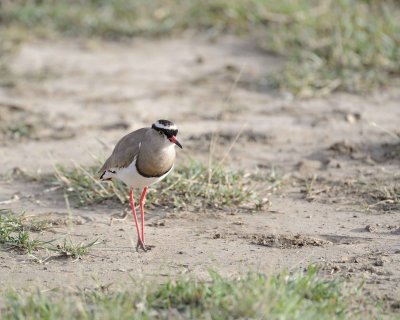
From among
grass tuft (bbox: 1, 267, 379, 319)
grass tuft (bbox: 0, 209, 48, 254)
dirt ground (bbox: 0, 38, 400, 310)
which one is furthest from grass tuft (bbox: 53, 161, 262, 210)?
grass tuft (bbox: 1, 267, 379, 319)

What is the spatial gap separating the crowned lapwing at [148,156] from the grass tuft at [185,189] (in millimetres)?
664

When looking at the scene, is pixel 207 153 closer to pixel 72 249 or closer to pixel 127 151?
pixel 127 151

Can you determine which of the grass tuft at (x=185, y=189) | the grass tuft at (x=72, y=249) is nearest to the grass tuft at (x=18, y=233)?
the grass tuft at (x=72, y=249)

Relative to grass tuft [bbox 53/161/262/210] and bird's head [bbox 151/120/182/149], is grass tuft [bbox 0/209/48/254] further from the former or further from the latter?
bird's head [bbox 151/120/182/149]

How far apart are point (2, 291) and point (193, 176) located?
1.93 m

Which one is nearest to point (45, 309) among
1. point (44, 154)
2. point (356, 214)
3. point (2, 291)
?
point (2, 291)

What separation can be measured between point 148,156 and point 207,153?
6.11 feet

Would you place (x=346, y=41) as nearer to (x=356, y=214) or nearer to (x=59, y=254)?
(x=356, y=214)

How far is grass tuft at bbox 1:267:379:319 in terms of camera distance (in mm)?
3830

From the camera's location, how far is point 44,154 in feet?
22.8

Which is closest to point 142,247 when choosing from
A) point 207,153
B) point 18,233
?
point 18,233

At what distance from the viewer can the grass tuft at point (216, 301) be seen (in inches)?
151

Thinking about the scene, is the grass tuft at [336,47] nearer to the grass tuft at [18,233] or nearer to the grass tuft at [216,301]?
the grass tuft at [18,233]

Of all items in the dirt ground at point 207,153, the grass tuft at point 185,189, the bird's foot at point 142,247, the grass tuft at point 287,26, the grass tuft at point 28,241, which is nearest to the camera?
the dirt ground at point 207,153
